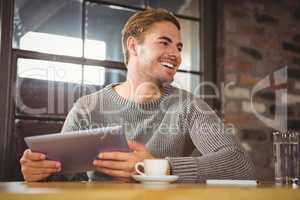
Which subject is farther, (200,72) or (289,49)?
(289,49)

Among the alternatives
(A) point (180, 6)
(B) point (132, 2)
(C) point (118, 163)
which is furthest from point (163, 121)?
(A) point (180, 6)

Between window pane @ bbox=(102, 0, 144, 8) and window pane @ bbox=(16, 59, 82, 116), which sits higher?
window pane @ bbox=(102, 0, 144, 8)

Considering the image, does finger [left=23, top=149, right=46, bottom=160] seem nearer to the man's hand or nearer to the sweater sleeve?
the man's hand

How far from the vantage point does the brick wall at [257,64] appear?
2.54 metres

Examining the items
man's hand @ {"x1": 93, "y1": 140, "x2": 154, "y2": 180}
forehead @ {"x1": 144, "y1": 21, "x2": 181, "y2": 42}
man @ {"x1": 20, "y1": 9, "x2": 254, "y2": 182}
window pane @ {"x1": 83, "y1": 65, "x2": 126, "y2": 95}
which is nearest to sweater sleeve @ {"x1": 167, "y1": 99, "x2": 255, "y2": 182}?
man @ {"x1": 20, "y1": 9, "x2": 254, "y2": 182}

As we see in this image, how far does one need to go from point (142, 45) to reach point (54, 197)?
1.42m

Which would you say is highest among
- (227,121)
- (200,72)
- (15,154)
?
(200,72)

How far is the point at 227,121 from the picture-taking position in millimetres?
2494

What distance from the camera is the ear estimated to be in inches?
80.4

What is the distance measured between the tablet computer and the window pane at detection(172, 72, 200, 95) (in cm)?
135

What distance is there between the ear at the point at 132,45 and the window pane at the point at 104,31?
12.5 inches

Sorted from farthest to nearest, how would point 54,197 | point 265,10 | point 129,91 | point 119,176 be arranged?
1. point 265,10
2. point 129,91
3. point 119,176
4. point 54,197

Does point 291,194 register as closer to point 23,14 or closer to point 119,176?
point 119,176

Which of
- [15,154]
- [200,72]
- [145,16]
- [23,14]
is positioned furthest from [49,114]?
[200,72]
